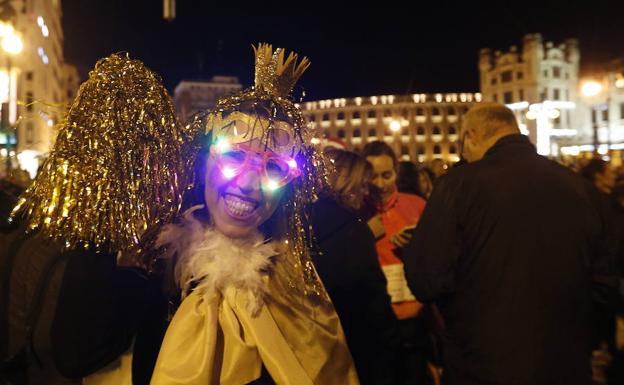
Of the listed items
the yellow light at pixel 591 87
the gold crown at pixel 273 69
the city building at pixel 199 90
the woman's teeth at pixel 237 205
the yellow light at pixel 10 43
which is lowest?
the woman's teeth at pixel 237 205

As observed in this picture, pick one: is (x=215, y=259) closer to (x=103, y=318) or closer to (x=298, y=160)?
(x=103, y=318)

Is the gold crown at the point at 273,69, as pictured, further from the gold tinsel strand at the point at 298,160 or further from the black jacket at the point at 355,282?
the black jacket at the point at 355,282

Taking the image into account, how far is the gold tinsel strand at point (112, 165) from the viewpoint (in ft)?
5.78

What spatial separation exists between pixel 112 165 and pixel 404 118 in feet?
249

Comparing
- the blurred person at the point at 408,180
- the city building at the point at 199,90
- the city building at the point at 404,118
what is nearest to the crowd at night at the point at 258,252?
the blurred person at the point at 408,180

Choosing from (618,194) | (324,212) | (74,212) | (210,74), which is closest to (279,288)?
(324,212)

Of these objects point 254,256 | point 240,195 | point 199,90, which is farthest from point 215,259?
point 199,90

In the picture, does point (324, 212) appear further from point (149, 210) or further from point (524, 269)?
point (524, 269)

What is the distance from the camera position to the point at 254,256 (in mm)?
1861

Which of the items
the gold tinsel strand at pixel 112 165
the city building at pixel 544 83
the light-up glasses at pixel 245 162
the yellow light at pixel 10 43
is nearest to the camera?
the gold tinsel strand at pixel 112 165

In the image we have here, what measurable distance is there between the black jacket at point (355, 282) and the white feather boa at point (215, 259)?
0.35 m

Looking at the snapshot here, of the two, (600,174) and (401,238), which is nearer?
(401,238)

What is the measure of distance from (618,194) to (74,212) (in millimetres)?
4548

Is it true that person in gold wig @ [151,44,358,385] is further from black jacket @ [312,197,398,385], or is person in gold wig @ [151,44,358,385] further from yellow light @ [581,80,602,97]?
yellow light @ [581,80,602,97]
